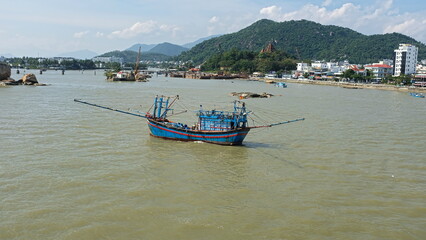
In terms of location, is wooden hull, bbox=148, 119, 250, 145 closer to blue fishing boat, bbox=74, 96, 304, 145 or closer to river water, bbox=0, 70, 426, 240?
blue fishing boat, bbox=74, 96, 304, 145

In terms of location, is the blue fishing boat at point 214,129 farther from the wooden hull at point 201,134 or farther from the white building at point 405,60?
the white building at point 405,60

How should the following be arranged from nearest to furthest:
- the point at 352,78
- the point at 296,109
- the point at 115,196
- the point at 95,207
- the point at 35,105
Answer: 1. the point at 95,207
2. the point at 115,196
3. the point at 35,105
4. the point at 296,109
5. the point at 352,78

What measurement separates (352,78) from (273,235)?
89005 millimetres

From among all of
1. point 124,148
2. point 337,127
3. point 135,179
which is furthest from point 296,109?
point 135,179

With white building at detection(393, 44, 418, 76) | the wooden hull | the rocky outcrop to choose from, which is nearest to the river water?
the wooden hull

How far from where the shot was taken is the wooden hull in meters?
19.7

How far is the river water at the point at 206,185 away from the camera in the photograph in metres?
10.6

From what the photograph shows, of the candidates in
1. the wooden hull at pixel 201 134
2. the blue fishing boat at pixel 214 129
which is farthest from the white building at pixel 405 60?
the wooden hull at pixel 201 134

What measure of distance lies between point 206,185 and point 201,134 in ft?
21.2

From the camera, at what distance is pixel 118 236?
9.91m

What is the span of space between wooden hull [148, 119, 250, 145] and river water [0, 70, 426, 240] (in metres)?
0.40

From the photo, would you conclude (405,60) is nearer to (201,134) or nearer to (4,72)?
(4,72)

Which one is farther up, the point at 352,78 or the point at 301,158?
the point at 352,78

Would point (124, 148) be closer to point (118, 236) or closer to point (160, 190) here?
point (160, 190)
